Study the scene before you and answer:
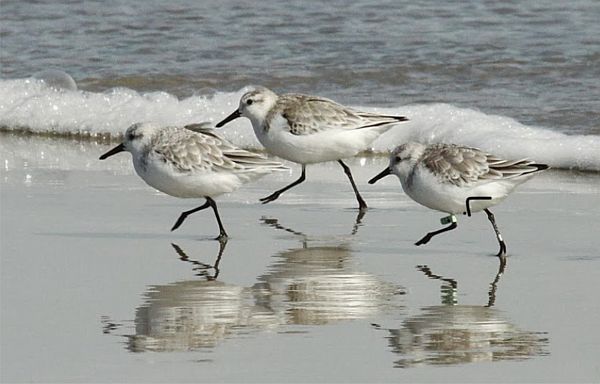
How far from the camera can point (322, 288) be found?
726 cm

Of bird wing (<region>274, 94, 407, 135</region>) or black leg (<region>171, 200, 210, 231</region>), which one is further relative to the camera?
bird wing (<region>274, 94, 407, 135</region>)

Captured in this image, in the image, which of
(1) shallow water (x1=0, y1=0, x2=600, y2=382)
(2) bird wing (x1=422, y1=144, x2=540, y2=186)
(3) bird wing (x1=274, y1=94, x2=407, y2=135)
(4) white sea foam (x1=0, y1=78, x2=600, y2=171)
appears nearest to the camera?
(1) shallow water (x1=0, y1=0, x2=600, y2=382)

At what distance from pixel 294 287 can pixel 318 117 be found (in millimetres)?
2575

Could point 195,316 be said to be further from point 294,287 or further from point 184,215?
point 184,215

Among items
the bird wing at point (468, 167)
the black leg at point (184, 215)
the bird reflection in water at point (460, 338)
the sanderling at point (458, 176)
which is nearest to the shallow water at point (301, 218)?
the bird reflection in water at point (460, 338)

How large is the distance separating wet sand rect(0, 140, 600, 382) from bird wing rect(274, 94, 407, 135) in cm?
49

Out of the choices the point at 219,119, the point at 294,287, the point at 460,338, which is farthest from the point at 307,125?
the point at 460,338

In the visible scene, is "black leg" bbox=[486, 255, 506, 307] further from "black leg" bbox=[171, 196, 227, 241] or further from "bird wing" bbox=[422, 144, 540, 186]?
"black leg" bbox=[171, 196, 227, 241]

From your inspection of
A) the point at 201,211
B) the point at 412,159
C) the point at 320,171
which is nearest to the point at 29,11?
the point at 320,171

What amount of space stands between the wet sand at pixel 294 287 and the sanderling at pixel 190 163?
1.08 ft

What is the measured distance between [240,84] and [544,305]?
8.11m

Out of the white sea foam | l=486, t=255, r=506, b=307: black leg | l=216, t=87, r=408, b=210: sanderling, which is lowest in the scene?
the white sea foam

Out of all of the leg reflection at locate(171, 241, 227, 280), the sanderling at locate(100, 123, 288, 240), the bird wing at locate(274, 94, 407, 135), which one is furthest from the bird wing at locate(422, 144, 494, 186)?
the bird wing at locate(274, 94, 407, 135)

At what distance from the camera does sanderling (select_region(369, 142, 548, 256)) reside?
7.85 m
